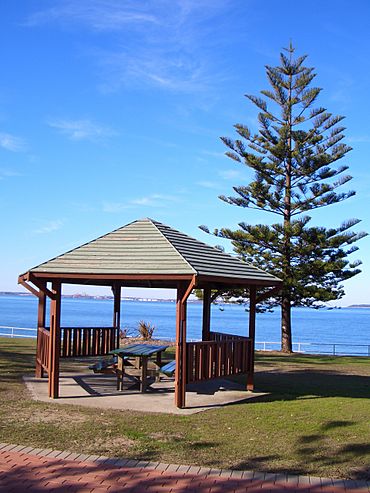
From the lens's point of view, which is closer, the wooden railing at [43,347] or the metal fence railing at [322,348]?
the wooden railing at [43,347]

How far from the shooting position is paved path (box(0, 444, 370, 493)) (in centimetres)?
447

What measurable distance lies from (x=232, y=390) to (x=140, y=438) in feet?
12.8

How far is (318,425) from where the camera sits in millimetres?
6707

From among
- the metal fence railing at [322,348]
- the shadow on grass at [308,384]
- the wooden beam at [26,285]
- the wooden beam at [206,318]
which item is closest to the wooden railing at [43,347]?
the wooden beam at [26,285]

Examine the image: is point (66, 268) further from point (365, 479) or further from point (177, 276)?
point (365, 479)

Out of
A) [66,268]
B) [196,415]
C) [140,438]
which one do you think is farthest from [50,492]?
[66,268]

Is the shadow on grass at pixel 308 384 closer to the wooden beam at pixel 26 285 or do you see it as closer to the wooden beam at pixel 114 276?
the wooden beam at pixel 114 276

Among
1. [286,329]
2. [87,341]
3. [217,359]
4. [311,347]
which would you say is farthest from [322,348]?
[217,359]

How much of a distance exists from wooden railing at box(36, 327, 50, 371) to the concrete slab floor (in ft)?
1.09

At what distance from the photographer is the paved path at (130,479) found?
4.47 m

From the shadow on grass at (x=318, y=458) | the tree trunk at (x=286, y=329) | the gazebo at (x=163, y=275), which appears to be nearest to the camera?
the shadow on grass at (x=318, y=458)

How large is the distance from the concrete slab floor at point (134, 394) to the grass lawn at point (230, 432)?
0.32 m

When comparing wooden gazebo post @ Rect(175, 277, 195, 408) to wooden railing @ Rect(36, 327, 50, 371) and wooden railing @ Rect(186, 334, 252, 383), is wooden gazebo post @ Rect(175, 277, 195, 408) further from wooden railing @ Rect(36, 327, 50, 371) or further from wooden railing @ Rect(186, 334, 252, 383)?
wooden railing @ Rect(36, 327, 50, 371)

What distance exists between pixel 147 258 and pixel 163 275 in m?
0.73
